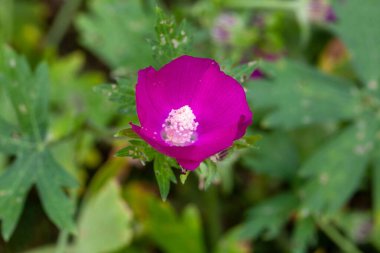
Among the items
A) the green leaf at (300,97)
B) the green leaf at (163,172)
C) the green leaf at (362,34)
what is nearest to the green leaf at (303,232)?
the green leaf at (300,97)

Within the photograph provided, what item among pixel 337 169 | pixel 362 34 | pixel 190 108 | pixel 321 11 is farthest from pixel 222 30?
pixel 190 108

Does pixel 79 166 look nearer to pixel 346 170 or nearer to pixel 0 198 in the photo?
pixel 0 198

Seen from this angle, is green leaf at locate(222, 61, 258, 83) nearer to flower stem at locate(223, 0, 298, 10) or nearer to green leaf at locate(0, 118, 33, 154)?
green leaf at locate(0, 118, 33, 154)

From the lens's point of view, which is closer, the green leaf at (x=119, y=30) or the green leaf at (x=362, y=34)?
the green leaf at (x=362, y=34)

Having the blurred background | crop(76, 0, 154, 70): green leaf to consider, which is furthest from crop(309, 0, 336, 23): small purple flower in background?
crop(76, 0, 154, 70): green leaf

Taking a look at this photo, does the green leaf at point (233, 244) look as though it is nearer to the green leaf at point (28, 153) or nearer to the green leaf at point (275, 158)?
the green leaf at point (275, 158)

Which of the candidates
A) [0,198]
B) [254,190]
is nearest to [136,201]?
[254,190]
